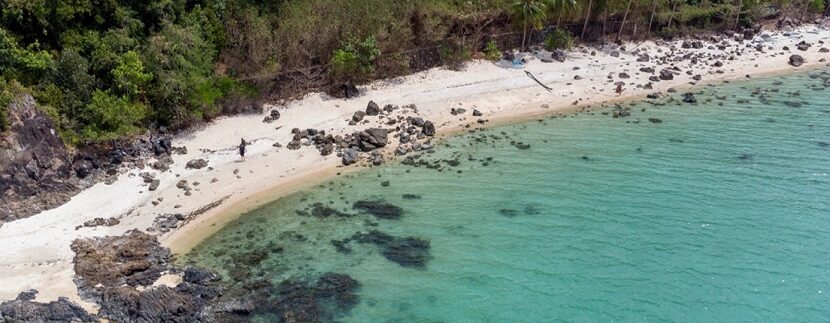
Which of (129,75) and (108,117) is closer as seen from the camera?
(108,117)

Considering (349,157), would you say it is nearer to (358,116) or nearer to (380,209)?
(358,116)

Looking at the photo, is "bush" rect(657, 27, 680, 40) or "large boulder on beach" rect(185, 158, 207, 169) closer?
"large boulder on beach" rect(185, 158, 207, 169)

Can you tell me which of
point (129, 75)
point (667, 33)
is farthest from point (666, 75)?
point (129, 75)

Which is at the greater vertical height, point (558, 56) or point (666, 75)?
point (558, 56)

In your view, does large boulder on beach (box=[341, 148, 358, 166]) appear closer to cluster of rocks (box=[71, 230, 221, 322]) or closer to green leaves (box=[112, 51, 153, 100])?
cluster of rocks (box=[71, 230, 221, 322])

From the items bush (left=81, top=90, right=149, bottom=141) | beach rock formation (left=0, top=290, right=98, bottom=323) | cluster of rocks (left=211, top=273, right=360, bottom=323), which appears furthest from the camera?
bush (left=81, top=90, right=149, bottom=141)

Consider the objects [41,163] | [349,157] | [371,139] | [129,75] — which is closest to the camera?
[41,163]

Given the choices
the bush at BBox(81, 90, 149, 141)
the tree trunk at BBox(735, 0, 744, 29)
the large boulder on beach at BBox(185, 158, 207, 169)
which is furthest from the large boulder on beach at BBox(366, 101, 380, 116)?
the tree trunk at BBox(735, 0, 744, 29)
